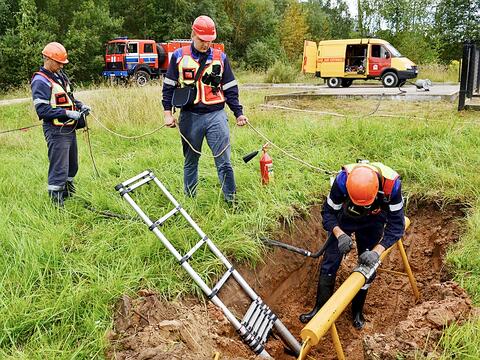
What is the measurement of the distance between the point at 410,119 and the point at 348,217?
14.5 feet

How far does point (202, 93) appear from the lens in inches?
163

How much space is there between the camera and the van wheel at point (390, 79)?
15.6 m

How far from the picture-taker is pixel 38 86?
13.8 ft

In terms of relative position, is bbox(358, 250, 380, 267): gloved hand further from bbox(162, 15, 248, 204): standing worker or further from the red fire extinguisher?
the red fire extinguisher

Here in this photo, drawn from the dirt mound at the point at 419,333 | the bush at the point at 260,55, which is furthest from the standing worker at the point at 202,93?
the bush at the point at 260,55

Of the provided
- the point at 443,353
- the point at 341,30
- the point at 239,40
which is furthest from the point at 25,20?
the point at 341,30

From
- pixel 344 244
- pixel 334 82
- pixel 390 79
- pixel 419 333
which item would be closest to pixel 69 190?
pixel 344 244

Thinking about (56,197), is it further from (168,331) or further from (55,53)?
(168,331)

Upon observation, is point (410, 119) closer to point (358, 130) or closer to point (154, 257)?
point (358, 130)

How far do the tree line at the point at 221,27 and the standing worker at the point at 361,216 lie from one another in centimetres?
2337

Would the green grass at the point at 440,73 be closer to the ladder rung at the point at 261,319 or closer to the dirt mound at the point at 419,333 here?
the dirt mound at the point at 419,333

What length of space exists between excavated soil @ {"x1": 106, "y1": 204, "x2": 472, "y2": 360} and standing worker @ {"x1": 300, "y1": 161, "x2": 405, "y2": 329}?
1.10 feet

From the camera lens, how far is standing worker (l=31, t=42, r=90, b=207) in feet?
13.9

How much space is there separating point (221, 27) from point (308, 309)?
31.7 m
